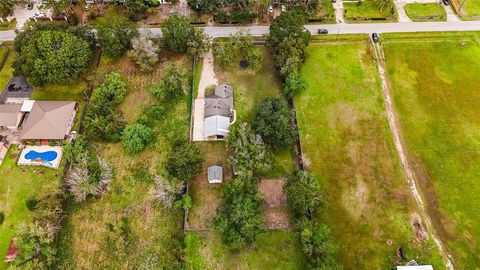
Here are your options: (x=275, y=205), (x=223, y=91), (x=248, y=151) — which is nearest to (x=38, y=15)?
(x=223, y=91)

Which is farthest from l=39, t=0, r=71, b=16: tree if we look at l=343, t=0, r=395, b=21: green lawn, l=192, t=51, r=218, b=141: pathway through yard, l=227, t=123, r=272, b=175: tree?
l=343, t=0, r=395, b=21: green lawn

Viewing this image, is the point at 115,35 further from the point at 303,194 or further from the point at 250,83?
the point at 303,194

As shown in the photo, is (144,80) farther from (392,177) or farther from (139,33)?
(392,177)

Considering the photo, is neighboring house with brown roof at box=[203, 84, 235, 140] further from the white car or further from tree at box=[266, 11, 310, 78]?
the white car

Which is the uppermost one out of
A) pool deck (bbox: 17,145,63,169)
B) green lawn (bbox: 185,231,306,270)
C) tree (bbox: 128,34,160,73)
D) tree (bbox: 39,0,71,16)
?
tree (bbox: 39,0,71,16)

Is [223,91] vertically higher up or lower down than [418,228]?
higher up

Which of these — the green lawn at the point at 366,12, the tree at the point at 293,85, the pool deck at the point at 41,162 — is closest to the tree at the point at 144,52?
the pool deck at the point at 41,162
